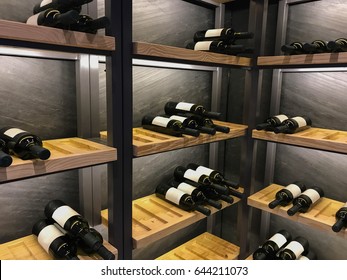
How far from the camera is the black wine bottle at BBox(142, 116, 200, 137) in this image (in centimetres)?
134

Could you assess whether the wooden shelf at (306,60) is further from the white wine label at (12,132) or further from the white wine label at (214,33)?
the white wine label at (12,132)

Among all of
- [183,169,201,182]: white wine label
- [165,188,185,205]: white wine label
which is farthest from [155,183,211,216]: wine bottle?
[183,169,201,182]: white wine label

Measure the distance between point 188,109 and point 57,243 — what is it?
2.77 ft

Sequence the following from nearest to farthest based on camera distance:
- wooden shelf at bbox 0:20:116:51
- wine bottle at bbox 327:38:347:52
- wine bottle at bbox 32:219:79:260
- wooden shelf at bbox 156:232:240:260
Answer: wooden shelf at bbox 0:20:116:51 < wine bottle at bbox 32:219:79:260 < wine bottle at bbox 327:38:347:52 < wooden shelf at bbox 156:232:240:260

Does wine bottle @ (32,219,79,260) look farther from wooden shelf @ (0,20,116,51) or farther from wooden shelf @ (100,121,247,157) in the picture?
wooden shelf @ (0,20,116,51)

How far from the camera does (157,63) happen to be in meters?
1.53

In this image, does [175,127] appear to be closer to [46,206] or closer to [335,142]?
[46,206]

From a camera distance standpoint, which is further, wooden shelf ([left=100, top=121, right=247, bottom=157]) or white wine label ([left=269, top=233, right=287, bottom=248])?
white wine label ([left=269, top=233, right=287, bottom=248])

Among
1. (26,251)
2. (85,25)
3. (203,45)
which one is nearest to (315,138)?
(203,45)

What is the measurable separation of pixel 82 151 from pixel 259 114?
43.8 inches

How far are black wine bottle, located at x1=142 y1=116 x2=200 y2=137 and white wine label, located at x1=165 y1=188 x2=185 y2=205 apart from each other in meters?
0.33

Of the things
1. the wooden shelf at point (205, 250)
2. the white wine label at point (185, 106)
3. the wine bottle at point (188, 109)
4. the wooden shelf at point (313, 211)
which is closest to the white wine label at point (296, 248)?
the wooden shelf at point (313, 211)

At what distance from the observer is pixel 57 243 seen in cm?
102

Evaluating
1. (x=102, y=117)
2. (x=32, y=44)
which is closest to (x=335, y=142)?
(x=102, y=117)
